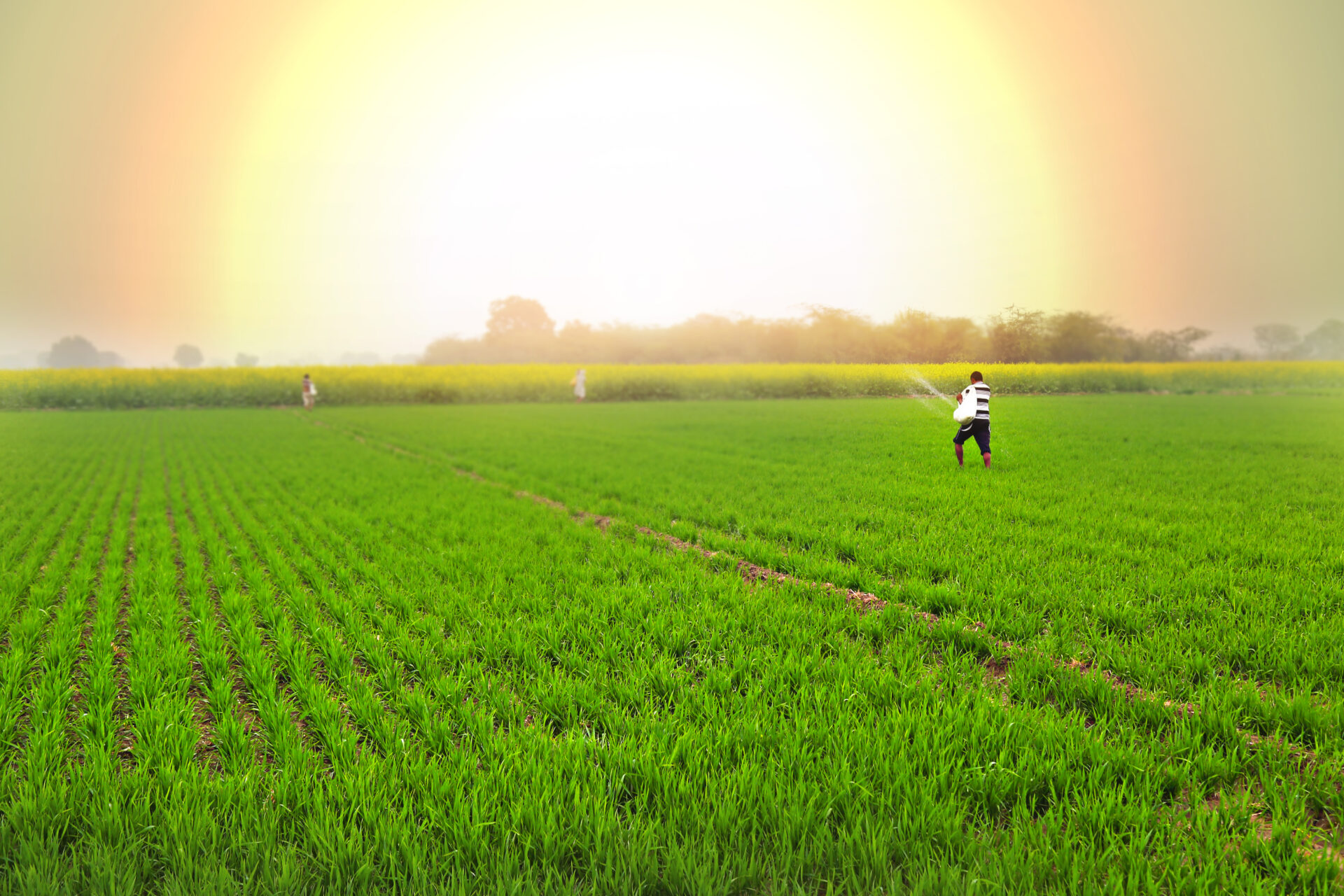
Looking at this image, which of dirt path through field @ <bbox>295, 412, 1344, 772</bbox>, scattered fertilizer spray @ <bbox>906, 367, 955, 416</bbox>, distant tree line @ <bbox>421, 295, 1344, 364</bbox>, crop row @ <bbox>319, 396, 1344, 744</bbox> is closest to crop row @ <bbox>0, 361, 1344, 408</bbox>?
distant tree line @ <bbox>421, 295, 1344, 364</bbox>

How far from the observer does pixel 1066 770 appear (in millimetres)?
3051

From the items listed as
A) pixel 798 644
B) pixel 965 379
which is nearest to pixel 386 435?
pixel 965 379

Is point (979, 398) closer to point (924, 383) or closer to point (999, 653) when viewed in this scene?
point (924, 383)

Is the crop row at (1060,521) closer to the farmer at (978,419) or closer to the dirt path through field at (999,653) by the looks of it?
the dirt path through field at (999,653)

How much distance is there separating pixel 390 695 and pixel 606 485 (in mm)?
7658

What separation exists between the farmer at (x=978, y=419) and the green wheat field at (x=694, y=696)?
25.2 inches

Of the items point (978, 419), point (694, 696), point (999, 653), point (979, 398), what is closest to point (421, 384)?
point (978, 419)

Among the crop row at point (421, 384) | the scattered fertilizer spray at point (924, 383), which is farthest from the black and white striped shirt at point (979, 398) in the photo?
the crop row at point (421, 384)

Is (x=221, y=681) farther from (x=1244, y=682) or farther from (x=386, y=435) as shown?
(x=386, y=435)

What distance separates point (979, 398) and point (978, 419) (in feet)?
2.00

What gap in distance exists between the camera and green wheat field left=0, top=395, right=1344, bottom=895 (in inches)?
103

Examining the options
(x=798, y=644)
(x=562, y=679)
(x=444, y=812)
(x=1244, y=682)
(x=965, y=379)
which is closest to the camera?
(x=444, y=812)

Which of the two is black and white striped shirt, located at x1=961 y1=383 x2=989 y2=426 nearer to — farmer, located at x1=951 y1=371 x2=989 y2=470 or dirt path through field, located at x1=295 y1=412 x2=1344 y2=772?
farmer, located at x1=951 y1=371 x2=989 y2=470

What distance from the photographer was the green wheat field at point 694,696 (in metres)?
2.63
